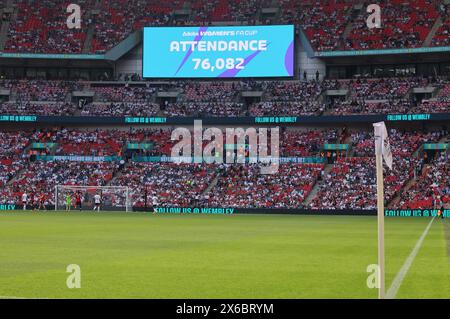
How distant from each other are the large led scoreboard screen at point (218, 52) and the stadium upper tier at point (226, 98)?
2148mm

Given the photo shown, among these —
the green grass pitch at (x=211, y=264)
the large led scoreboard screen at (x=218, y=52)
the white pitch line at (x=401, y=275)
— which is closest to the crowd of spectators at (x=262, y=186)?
the large led scoreboard screen at (x=218, y=52)

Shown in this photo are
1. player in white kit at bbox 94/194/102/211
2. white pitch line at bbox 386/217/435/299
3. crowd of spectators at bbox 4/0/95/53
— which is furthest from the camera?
crowd of spectators at bbox 4/0/95/53

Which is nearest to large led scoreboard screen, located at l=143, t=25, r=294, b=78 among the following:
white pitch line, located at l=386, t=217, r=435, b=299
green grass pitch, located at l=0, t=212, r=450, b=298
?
green grass pitch, located at l=0, t=212, r=450, b=298

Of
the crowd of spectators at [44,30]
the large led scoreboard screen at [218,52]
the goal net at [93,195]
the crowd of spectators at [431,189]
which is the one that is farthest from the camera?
the crowd of spectators at [44,30]

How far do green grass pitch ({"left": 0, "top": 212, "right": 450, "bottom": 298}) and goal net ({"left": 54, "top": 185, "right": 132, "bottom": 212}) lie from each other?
32548mm

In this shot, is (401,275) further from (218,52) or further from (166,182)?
(218,52)

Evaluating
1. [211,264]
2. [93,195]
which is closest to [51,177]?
[93,195]

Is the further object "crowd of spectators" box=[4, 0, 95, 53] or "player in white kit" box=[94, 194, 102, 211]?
"crowd of spectators" box=[4, 0, 95, 53]

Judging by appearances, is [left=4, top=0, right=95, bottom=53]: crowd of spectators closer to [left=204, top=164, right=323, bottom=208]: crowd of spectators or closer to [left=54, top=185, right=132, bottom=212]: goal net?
[left=54, top=185, right=132, bottom=212]: goal net

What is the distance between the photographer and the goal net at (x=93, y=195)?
68.2 metres

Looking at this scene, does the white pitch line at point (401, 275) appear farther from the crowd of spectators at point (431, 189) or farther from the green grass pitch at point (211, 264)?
the crowd of spectators at point (431, 189)

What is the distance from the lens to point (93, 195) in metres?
69.1

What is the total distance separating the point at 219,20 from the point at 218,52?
5.69 meters

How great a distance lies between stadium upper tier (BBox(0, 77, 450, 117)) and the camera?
252 ft
